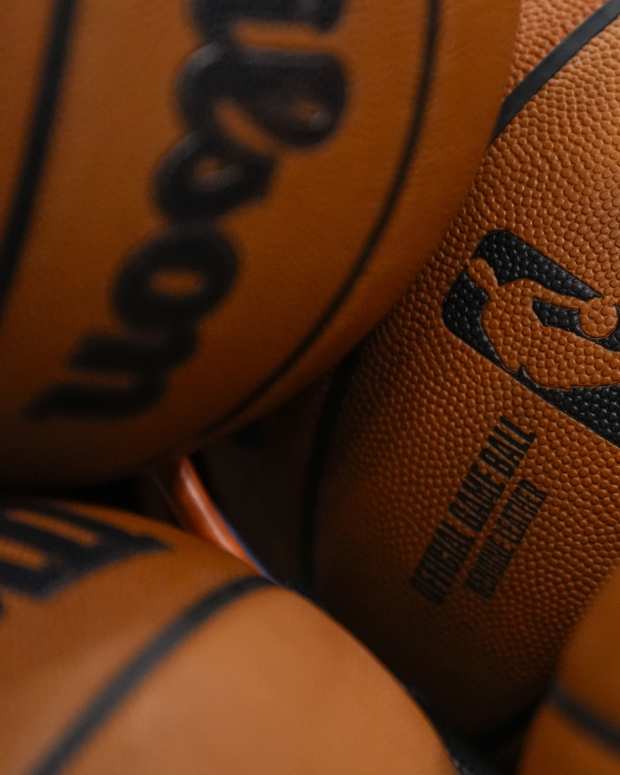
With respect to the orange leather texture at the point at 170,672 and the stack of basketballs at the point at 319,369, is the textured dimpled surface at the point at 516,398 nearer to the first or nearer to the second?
the stack of basketballs at the point at 319,369

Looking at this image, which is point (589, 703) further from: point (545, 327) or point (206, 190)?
point (206, 190)

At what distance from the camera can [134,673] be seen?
18.5 inches

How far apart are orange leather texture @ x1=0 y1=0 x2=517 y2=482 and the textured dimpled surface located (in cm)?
4

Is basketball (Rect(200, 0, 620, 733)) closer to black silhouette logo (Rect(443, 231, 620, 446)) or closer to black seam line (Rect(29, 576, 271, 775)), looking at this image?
black silhouette logo (Rect(443, 231, 620, 446))

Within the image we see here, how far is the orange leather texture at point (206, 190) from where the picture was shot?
46 centimetres

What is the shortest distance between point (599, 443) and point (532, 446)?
0.11 feet

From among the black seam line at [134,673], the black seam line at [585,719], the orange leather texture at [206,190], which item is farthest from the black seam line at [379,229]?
the black seam line at [585,719]

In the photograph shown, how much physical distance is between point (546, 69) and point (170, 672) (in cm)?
37

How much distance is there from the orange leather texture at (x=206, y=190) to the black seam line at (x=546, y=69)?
48mm

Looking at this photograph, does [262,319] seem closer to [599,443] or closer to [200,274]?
[200,274]

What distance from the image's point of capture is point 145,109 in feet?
1.53

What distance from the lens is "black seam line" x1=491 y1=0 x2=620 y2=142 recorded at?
1.99 ft

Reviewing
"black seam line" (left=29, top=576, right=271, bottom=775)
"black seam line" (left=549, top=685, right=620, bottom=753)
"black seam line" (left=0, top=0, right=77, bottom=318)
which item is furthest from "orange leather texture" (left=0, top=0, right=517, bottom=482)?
"black seam line" (left=549, top=685, right=620, bottom=753)

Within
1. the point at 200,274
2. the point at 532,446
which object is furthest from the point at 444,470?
the point at 200,274
